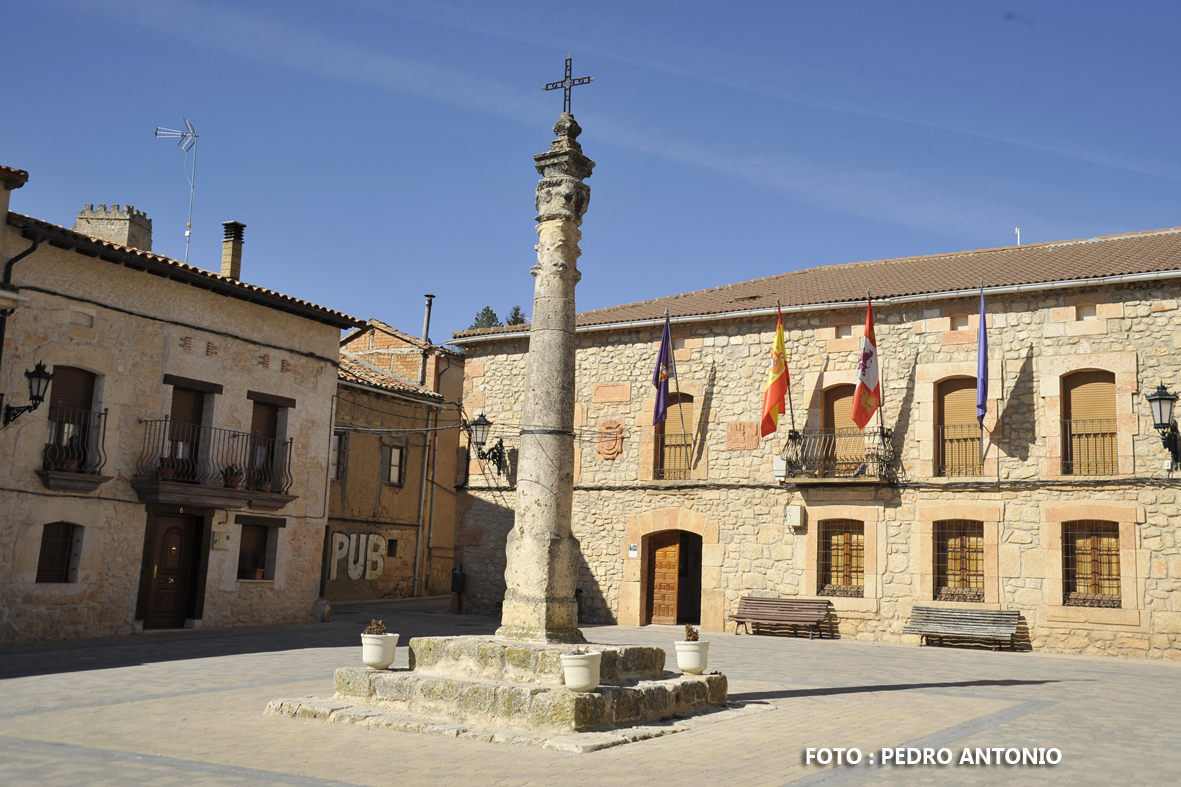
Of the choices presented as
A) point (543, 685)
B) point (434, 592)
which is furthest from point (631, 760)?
point (434, 592)

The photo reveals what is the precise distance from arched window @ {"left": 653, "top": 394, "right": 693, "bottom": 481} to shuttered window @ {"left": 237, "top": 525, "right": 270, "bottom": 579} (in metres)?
7.16

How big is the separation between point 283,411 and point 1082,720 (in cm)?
1345

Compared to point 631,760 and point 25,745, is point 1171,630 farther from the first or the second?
point 25,745

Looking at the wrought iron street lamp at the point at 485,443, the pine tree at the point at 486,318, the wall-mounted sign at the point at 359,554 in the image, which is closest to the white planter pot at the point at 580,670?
the wrought iron street lamp at the point at 485,443

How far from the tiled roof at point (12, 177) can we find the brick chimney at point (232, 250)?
578cm

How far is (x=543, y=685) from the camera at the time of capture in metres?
7.64

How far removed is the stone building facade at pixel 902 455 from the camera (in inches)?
609

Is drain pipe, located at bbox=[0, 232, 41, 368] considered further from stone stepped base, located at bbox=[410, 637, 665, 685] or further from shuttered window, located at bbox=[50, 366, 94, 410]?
stone stepped base, located at bbox=[410, 637, 665, 685]

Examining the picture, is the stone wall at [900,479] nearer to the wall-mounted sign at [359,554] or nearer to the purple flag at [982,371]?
the purple flag at [982,371]

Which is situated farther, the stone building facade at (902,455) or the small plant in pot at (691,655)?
the stone building facade at (902,455)

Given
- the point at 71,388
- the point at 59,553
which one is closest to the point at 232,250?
the point at 71,388

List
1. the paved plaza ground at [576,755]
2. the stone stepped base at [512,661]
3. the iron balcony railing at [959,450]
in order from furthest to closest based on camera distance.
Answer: the iron balcony railing at [959,450]
the stone stepped base at [512,661]
the paved plaza ground at [576,755]

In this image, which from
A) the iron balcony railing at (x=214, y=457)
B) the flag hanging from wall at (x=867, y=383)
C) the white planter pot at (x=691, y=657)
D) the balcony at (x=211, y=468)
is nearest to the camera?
the white planter pot at (x=691, y=657)

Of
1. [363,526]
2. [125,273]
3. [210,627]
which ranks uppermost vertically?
[125,273]
